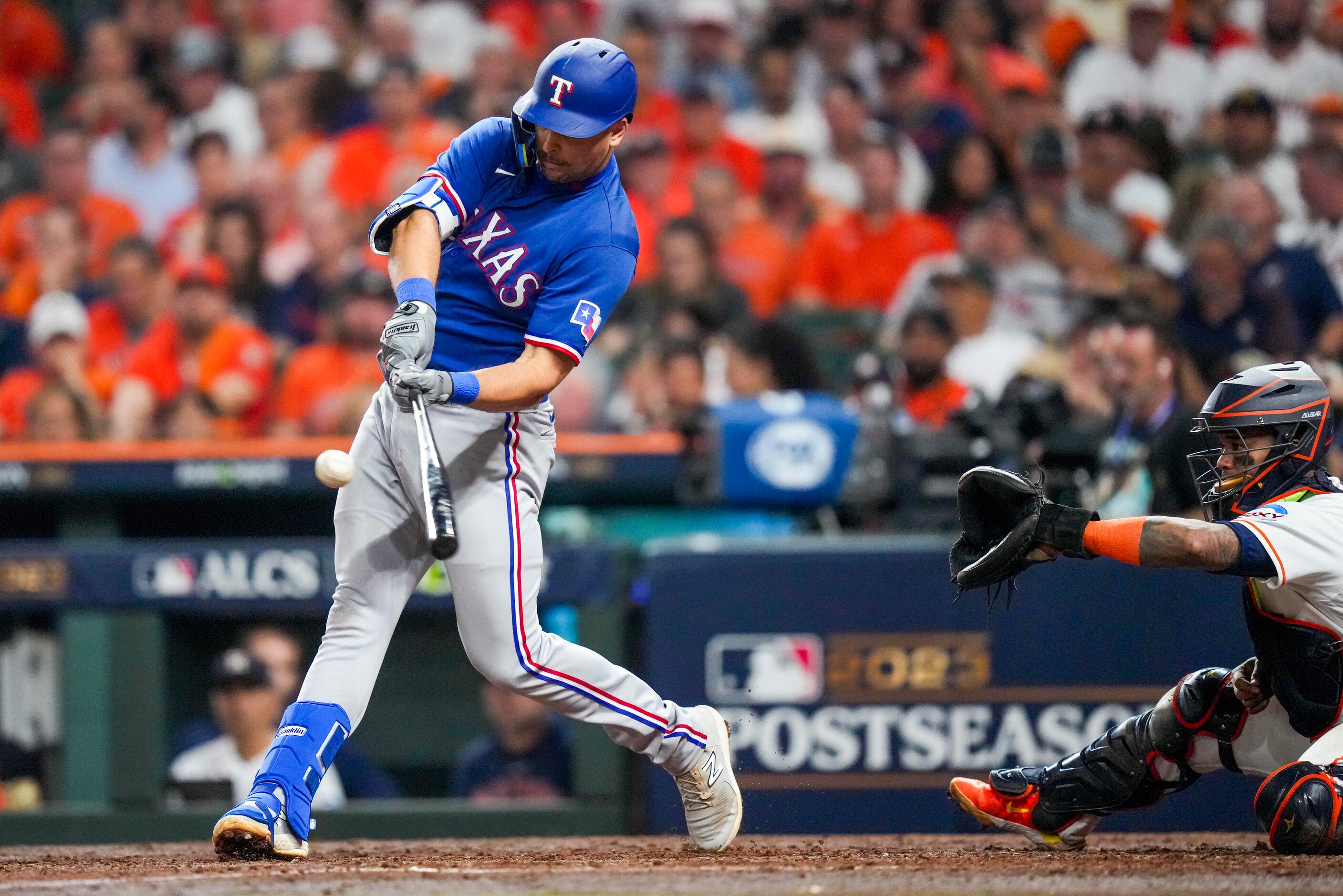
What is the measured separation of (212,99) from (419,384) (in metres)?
6.68

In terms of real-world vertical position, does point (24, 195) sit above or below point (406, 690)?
above

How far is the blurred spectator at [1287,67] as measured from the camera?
320 inches

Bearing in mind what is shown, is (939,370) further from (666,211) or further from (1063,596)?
(666,211)

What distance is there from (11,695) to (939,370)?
367 cm

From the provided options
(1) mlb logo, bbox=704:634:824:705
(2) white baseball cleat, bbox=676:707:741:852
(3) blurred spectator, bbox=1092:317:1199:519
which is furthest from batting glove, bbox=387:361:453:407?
(3) blurred spectator, bbox=1092:317:1199:519

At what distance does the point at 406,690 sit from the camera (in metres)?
5.55

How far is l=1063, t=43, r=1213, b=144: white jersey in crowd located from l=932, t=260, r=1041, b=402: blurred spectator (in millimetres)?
1714

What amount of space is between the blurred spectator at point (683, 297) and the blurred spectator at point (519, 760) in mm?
2239

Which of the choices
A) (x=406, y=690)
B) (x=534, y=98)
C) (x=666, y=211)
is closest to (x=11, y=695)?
(x=406, y=690)

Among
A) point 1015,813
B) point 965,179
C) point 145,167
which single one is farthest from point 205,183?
point 1015,813

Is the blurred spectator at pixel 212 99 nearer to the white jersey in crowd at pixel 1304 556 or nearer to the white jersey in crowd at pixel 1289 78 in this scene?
the white jersey in crowd at pixel 1289 78

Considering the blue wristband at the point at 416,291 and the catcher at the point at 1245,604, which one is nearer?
the catcher at the point at 1245,604

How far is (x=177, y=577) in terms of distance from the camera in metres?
5.41

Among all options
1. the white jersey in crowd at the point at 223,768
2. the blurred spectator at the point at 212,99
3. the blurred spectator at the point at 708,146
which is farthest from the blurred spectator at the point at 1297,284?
the blurred spectator at the point at 212,99
